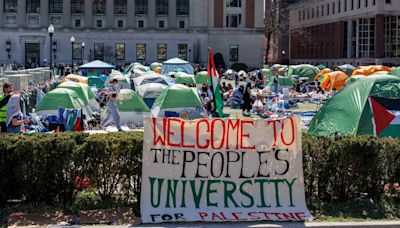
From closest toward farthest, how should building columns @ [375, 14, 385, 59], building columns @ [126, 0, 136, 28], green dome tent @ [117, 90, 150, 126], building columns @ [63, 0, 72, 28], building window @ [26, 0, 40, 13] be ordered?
green dome tent @ [117, 90, 150, 126]
building columns @ [375, 14, 385, 59]
building window @ [26, 0, 40, 13]
building columns @ [63, 0, 72, 28]
building columns @ [126, 0, 136, 28]

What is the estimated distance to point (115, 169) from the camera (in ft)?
30.0

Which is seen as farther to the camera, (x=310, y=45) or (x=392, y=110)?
(x=310, y=45)

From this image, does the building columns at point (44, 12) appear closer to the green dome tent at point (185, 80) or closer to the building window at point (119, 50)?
the building window at point (119, 50)

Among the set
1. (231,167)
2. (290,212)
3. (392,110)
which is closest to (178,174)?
(231,167)

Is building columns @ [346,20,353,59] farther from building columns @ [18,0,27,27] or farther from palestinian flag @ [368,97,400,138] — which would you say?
palestinian flag @ [368,97,400,138]

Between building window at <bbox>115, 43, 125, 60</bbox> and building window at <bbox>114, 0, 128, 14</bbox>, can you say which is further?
building window at <bbox>115, 43, 125, 60</bbox>

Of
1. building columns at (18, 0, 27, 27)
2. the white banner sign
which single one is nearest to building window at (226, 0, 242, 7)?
building columns at (18, 0, 27, 27)

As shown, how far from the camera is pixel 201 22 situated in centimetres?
8738

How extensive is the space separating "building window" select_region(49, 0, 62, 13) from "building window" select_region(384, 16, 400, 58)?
4292 centimetres

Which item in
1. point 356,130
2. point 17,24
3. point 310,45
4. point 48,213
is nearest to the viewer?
point 48,213

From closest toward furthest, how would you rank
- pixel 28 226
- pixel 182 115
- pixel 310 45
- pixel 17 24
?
1. pixel 28 226
2. pixel 182 115
3. pixel 17 24
4. pixel 310 45

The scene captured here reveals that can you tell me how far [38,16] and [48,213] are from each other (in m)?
80.0

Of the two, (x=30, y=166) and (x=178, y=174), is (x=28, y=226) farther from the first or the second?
(x=178, y=174)

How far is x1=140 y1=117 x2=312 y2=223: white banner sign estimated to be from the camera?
8953 mm
